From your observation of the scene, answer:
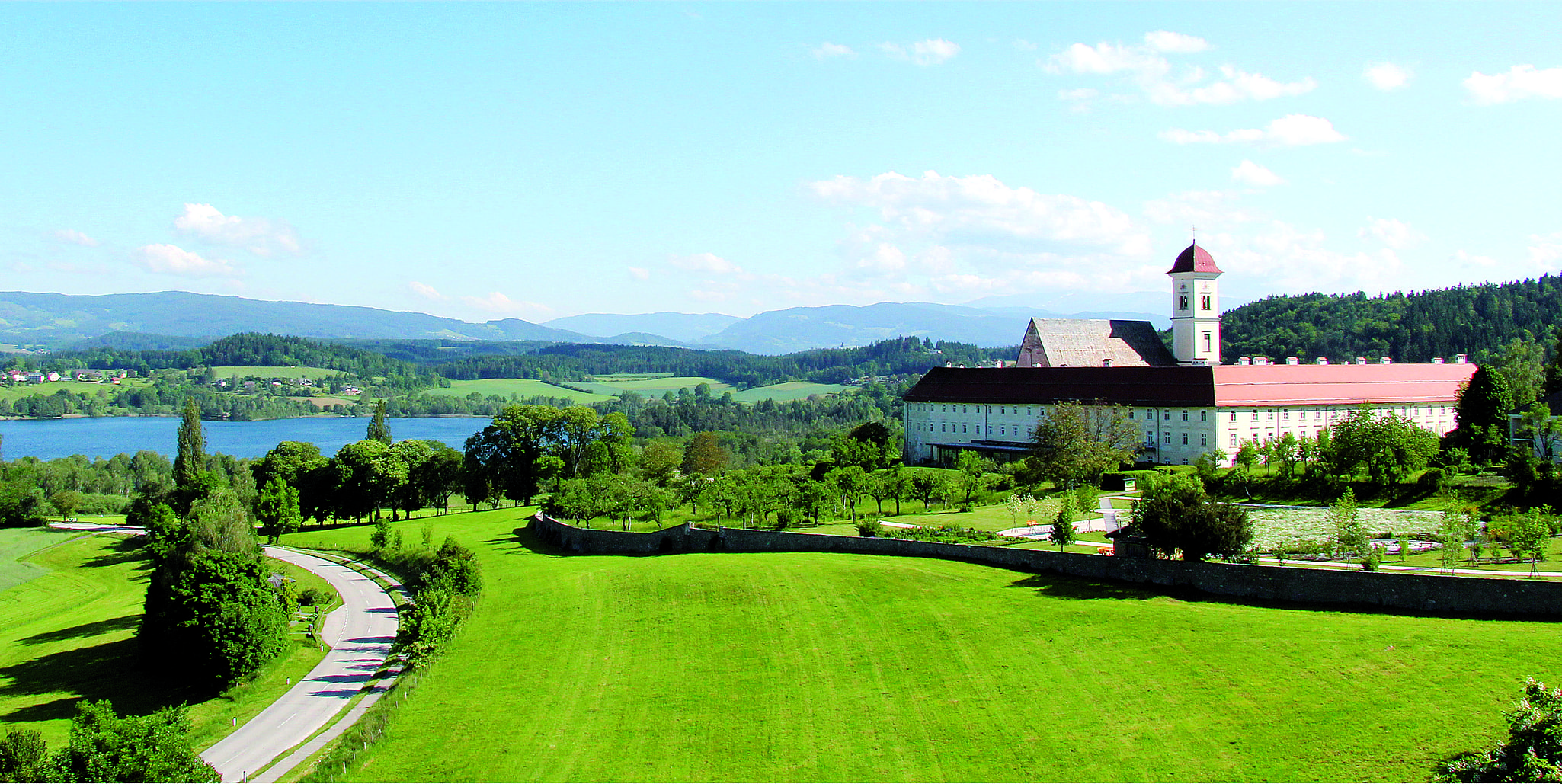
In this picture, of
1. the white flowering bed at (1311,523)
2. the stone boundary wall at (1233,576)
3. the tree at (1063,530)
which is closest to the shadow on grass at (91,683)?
the stone boundary wall at (1233,576)

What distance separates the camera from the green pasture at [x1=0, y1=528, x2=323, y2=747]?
3334 cm

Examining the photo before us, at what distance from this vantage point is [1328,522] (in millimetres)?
41469

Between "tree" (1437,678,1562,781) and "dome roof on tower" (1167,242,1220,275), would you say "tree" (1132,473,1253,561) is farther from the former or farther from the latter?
"dome roof on tower" (1167,242,1220,275)

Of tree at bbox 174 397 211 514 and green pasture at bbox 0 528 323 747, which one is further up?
tree at bbox 174 397 211 514

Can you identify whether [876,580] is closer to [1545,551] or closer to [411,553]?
[1545,551]

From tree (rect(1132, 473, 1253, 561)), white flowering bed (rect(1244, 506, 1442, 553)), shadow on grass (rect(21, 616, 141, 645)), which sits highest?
tree (rect(1132, 473, 1253, 561))

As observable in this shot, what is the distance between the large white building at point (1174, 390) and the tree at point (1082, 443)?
4170mm

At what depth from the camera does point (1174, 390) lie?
67.6 metres

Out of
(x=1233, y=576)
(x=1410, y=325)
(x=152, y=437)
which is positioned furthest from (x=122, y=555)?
(x=1410, y=325)

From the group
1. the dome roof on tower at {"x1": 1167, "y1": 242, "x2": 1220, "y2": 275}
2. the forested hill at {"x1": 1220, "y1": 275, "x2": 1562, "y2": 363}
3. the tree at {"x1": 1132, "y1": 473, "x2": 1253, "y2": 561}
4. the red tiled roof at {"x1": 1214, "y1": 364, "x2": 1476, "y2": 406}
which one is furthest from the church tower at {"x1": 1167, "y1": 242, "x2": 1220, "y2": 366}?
the tree at {"x1": 1132, "y1": 473, "x2": 1253, "y2": 561}

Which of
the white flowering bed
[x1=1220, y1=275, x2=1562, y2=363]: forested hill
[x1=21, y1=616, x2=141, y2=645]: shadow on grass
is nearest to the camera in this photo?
the white flowering bed

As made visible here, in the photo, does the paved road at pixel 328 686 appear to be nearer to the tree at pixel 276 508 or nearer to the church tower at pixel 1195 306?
the tree at pixel 276 508

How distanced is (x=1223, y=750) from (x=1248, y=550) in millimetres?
15738

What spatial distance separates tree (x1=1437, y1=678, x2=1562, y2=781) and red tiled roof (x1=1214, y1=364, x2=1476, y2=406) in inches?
1809
